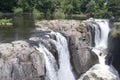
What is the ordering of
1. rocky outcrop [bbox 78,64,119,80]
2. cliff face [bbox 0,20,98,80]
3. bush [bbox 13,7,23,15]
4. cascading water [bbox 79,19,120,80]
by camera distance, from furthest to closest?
bush [bbox 13,7,23,15]
cascading water [bbox 79,19,120,80]
rocky outcrop [bbox 78,64,119,80]
cliff face [bbox 0,20,98,80]

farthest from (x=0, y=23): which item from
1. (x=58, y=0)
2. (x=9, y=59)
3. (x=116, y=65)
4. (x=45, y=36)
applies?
(x=58, y=0)

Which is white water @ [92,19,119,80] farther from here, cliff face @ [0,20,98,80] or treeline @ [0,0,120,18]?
treeline @ [0,0,120,18]

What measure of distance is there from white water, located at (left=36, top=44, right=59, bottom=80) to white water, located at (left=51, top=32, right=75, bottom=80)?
1912 millimetres

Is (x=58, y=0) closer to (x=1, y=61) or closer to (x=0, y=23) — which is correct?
(x=0, y=23)

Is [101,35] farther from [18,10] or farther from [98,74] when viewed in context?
[18,10]

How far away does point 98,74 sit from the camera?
102 feet

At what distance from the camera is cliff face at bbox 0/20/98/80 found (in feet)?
79.2

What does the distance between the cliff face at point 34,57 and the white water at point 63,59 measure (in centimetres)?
60

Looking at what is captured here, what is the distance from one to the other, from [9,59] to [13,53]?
3.13 feet

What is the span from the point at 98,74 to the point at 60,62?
4.01 meters

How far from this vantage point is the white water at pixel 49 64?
90.7 feet

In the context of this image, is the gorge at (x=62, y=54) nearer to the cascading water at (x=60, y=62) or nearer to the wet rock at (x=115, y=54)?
the cascading water at (x=60, y=62)

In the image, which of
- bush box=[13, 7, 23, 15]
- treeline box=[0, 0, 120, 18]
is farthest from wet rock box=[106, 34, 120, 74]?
bush box=[13, 7, 23, 15]

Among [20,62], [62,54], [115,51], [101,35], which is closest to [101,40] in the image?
[101,35]
